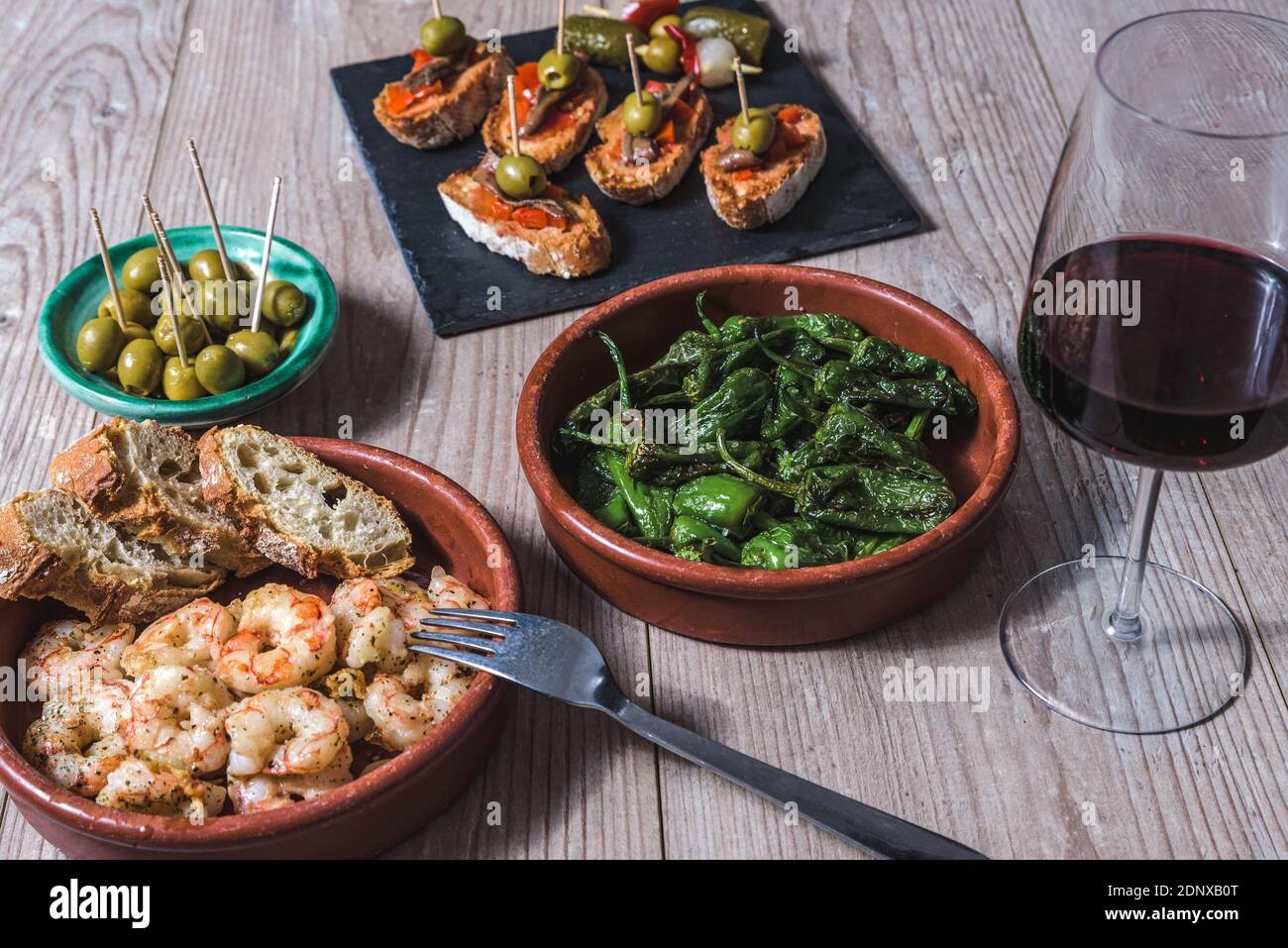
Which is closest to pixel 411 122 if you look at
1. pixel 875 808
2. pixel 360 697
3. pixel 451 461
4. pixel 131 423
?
pixel 451 461

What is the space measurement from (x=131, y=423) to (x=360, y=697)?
57cm

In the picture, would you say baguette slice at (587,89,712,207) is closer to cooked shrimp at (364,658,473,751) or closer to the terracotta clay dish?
the terracotta clay dish

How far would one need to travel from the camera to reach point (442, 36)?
2.75 meters

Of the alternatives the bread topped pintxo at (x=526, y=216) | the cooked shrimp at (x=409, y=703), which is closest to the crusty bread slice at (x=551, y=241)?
the bread topped pintxo at (x=526, y=216)

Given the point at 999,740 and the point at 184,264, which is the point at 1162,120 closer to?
the point at 999,740

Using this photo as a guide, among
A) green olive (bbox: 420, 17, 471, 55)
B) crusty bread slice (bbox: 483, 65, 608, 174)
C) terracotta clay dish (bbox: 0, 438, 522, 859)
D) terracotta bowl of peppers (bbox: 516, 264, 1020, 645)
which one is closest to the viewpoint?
terracotta clay dish (bbox: 0, 438, 522, 859)

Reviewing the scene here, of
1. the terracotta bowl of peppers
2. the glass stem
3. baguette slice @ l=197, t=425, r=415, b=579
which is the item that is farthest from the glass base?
baguette slice @ l=197, t=425, r=415, b=579

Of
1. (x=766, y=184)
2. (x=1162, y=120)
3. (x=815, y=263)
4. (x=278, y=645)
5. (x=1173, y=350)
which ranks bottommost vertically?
(x=815, y=263)

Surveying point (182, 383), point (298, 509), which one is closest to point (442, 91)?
point (182, 383)

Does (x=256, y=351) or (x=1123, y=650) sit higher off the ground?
(x=256, y=351)

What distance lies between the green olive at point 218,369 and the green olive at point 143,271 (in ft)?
0.79

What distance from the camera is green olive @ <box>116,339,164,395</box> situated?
2.05 m

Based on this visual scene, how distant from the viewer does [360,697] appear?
1524mm

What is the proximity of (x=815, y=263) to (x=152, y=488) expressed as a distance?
4.21 feet
